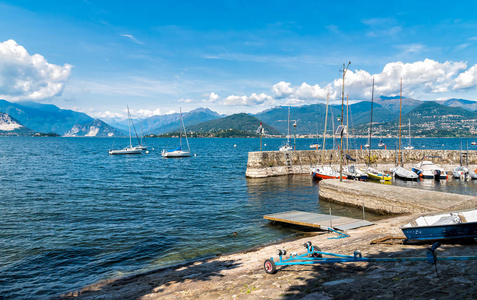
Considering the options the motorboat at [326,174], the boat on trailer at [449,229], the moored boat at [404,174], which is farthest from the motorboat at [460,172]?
the boat on trailer at [449,229]

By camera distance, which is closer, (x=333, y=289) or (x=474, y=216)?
(x=333, y=289)

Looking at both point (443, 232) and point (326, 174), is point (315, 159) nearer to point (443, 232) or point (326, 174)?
point (326, 174)

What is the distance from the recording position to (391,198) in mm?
22531

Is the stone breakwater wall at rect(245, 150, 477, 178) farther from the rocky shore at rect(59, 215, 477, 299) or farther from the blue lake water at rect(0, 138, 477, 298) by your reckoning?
the rocky shore at rect(59, 215, 477, 299)

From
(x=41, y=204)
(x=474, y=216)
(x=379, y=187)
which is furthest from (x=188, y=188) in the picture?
(x=474, y=216)

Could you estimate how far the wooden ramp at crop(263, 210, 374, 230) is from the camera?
1826 centimetres

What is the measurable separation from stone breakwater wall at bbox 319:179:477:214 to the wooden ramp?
16.4 ft

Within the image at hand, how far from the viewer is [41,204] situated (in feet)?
94.1

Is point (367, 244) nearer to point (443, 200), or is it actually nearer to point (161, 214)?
point (443, 200)

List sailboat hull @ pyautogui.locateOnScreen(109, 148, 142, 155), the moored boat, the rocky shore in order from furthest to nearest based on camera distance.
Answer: sailboat hull @ pyautogui.locateOnScreen(109, 148, 142, 155) < the moored boat < the rocky shore

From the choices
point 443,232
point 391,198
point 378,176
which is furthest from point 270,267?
point 378,176

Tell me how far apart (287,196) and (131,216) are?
16.2 m

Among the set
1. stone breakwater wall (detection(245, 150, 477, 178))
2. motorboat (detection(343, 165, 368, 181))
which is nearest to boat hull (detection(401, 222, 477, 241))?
motorboat (detection(343, 165, 368, 181))

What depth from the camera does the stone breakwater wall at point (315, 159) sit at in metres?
46.0
